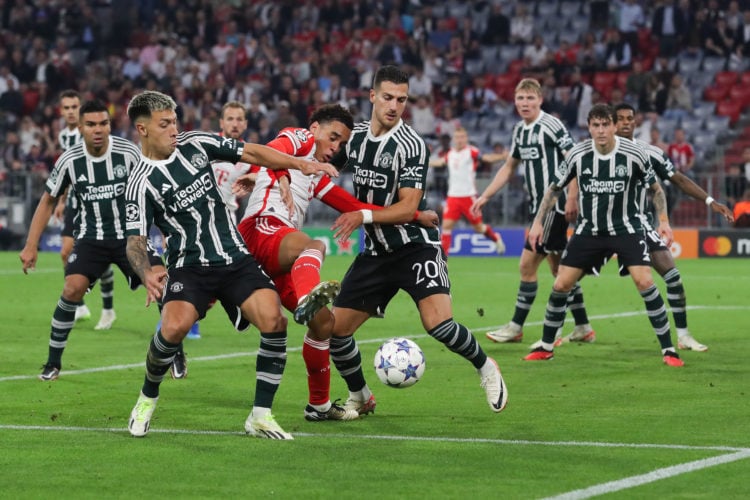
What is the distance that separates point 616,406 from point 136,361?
15.3 ft

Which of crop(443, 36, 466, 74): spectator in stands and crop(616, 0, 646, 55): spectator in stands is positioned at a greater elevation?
crop(616, 0, 646, 55): spectator in stands

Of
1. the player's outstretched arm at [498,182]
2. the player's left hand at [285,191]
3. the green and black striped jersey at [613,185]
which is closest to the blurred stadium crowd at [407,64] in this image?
the player's outstretched arm at [498,182]

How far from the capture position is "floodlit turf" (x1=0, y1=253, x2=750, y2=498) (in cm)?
655

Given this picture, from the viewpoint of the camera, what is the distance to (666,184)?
26422mm

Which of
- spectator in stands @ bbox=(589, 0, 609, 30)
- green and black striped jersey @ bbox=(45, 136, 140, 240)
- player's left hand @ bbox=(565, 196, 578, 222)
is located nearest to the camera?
green and black striped jersey @ bbox=(45, 136, 140, 240)

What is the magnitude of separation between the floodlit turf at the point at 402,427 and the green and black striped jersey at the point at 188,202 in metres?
1.09

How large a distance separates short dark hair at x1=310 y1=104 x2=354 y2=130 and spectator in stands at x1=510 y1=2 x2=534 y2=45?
942 inches

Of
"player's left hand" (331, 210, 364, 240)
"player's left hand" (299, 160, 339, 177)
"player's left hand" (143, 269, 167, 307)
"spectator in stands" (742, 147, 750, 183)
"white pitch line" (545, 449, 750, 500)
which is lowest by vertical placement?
"white pitch line" (545, 449, 750, 500)

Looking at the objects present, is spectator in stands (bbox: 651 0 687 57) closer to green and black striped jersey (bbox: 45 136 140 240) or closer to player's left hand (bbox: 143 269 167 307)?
green and black striped jersey (bbox: 45 136 140 240)

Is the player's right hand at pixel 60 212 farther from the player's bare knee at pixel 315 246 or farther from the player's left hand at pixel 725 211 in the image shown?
the player's left hand at pixel 725 211

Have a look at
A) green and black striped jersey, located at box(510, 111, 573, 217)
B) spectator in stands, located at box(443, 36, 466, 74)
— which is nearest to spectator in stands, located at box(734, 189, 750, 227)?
spectator in stands, located at box(443, 36, 466, 74)

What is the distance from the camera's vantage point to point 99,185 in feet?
36.9

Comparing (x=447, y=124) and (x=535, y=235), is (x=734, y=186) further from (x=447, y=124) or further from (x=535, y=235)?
(x=535, y=235)

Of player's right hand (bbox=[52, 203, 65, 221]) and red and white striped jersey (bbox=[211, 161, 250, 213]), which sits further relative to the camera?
player's right hand (bbox=[52, 203, 65, 221])
